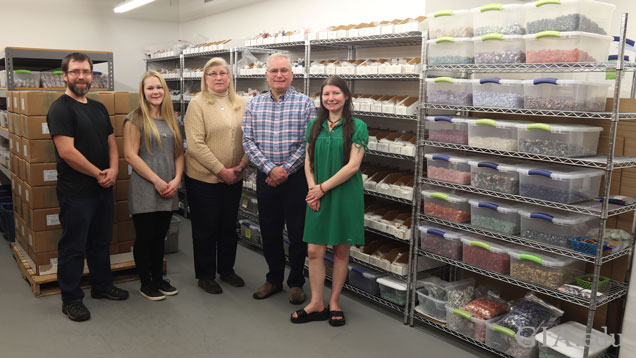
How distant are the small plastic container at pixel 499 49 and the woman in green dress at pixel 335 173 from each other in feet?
2.83

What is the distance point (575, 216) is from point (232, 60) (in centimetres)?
405

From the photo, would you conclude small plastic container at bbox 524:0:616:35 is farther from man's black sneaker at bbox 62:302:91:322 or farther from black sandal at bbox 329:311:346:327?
man's black sneaker at bbox 62:302:91:322

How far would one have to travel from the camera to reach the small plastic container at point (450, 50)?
3344 mm

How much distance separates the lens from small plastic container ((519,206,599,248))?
297cm

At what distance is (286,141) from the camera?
12.5 ft

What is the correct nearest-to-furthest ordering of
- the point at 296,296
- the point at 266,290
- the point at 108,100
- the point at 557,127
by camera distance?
the point at 557,127 → the point at 296,296 → the point at 266,290 → the point at 108,100

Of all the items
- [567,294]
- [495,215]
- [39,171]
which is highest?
[39,171]

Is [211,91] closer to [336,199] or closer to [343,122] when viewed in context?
[343,122]

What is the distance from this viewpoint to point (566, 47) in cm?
284

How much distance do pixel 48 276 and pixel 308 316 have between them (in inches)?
83.3

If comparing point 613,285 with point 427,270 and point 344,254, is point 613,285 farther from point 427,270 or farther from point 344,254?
point 344,254

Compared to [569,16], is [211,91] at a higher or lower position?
lower

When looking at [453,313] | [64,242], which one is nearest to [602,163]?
[453,313]

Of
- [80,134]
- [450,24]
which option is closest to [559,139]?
[450,24]
